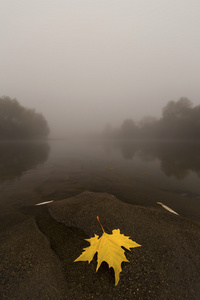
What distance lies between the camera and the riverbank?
1.37 m

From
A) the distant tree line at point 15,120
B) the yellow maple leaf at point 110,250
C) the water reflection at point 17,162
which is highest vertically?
the distant tree line at point 15,120

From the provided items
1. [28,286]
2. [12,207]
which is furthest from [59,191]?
[28,286]

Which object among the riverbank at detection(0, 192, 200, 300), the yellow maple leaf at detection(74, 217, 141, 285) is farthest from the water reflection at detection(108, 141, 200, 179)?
the yellow maple leaf at detection(74, 217, 141, 285)

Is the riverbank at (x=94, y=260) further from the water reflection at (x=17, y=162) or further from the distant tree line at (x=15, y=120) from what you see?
the distant tree line at (x=15, y=120)

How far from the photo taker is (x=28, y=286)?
1416mm

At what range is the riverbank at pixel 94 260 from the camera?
4.49 feet

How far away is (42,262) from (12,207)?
8.68 feet

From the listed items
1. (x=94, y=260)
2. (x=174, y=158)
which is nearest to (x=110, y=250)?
(x=94, y=260)

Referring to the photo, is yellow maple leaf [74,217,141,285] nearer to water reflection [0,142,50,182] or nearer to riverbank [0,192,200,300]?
riverbank [0,192,200,300]

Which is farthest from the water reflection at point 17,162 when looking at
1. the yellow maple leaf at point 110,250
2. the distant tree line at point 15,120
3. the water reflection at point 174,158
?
the distant tree line at point 15,120

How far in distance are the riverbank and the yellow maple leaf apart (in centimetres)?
7

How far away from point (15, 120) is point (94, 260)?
219 ft

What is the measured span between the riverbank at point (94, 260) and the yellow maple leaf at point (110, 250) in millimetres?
71

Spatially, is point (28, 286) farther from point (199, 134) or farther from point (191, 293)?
point (199, 134)
